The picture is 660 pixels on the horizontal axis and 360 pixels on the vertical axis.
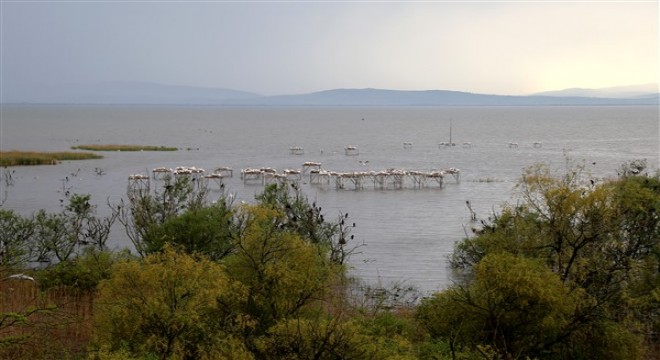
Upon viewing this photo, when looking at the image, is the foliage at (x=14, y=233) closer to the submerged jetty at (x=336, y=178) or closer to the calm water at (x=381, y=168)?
the calm water at (x=381, y=168)

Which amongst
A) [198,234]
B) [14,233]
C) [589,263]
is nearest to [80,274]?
[198,234]

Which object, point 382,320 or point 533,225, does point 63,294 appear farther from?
point 533,225

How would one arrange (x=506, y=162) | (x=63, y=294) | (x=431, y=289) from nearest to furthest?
(x=63, y=294)
(x=431, y=289)
(x=506, y=162)

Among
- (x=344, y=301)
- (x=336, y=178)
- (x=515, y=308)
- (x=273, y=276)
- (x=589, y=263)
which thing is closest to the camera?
(x=273, y=276)

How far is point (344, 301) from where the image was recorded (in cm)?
1364

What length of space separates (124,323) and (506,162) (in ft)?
159

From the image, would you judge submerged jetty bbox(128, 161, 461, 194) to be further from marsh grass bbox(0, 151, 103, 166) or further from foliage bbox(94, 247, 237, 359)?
foliage bbox(94, 247, 237, 359)

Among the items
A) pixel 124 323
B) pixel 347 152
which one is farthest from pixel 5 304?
pixel 347 152

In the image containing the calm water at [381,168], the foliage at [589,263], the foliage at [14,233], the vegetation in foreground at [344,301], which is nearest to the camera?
the vegetation in foreground at [344,301]

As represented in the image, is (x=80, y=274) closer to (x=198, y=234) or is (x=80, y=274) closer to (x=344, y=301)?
(x=198, y=234)

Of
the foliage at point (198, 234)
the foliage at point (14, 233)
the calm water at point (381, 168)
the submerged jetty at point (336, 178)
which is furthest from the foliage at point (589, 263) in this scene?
the submerged jetty at point (336, 178)

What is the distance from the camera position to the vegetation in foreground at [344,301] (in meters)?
8.27

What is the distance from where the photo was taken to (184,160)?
5547 cm

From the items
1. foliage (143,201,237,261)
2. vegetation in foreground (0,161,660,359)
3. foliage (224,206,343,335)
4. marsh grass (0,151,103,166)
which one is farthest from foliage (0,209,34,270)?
marsh grass (0,151,103,166)
